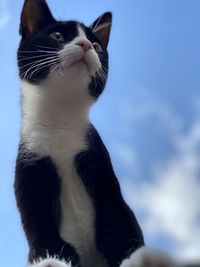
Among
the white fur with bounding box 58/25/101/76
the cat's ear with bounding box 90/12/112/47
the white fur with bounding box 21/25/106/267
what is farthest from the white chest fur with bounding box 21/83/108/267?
the cat's ear with bounding box 90/12/112/47

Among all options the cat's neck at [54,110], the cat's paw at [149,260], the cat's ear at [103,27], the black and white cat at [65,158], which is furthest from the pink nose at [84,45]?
the cat's paw at [149,260]

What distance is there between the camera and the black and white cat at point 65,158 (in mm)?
1140

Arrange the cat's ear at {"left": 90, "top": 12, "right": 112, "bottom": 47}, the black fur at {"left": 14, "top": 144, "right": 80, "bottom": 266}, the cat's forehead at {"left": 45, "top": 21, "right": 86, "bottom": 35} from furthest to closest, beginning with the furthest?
the cat's ear at {"left": 90, "top": 12, "right": 112, "bottom": 47} < the cat's forehead at {"left": 45, "top": 21, "right": 86, "bottom": 35} < the black fur at {"left": 14, "top": 144, "right": 80, "bottom": 266}

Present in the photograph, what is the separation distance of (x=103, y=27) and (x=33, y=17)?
9.6 inches

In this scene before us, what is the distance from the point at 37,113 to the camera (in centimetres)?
133

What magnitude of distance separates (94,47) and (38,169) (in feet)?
1.37

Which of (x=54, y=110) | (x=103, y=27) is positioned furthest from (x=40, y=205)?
(x=103, y=27)

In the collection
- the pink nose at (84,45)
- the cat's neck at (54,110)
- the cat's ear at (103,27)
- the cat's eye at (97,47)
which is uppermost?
the cat's ear at (103,27)

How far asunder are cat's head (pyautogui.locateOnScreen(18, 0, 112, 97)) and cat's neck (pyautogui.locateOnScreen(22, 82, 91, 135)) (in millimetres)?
29

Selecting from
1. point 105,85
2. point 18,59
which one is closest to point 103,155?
point 105,85

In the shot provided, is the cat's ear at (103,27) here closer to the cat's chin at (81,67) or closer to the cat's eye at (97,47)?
the cat's eye at (97,47)

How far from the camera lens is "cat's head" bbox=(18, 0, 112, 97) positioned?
1.27 meters

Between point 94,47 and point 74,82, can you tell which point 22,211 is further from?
point 94,47

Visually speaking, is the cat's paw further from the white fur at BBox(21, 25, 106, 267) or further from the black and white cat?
the white fur at BBox(21, 25, 106, 267)
